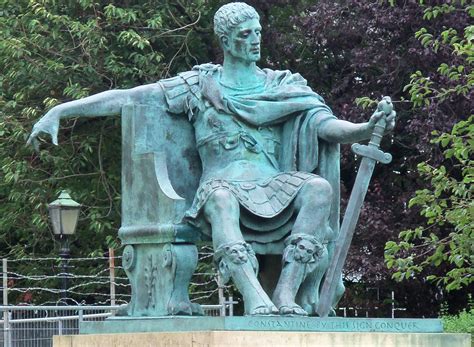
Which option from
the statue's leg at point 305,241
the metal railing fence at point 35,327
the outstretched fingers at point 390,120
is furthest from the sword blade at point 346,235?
the metal railing fence at point 35,327

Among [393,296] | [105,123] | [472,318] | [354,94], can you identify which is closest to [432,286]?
[393,296]

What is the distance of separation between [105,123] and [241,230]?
14325 millimetres

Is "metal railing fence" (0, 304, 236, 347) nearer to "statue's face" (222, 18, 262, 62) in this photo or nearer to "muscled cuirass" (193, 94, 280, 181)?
"muscled cuirass" (193, 94, 280, 181)

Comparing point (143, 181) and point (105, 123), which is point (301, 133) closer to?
point (143, 181)

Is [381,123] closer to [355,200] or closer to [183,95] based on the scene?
[355,200]

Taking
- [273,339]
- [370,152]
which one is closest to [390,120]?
[370,152]

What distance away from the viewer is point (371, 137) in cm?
1203

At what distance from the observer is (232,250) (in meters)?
11.6

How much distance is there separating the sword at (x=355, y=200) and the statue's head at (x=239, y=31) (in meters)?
0.99

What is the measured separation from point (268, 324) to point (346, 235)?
3.92 feet

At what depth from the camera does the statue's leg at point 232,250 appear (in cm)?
1158

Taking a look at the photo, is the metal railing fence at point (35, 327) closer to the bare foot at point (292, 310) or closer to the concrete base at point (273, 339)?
the concrete base at point (273, 339)

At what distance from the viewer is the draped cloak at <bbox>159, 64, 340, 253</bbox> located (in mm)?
12367

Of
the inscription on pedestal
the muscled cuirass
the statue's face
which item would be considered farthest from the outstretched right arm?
the inscription on pedestal
